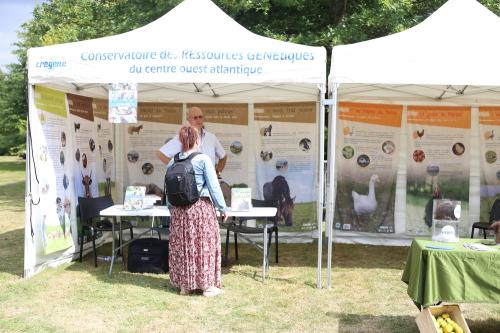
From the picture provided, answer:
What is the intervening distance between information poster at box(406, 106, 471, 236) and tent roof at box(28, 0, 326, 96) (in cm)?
267

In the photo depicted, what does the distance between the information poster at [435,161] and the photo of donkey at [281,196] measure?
1.60 metres

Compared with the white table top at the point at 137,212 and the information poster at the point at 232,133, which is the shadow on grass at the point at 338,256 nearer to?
the information poster at the point at 232,133

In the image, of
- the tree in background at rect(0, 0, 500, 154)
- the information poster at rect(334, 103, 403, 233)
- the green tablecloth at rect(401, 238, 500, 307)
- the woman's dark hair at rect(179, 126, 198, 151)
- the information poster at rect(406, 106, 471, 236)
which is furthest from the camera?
the tree in background at rect(0, 0, 500, 154)

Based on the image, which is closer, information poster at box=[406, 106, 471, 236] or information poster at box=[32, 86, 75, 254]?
information poster at box=[32, 86, 75, 254]

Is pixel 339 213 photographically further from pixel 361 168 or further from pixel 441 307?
pixel 441 307

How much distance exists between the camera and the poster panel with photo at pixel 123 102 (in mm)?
4996

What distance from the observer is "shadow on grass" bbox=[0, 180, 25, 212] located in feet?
38.6

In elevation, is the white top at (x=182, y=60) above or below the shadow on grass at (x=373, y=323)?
above

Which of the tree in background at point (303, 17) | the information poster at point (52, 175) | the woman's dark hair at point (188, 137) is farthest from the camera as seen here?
the tree in background at point (303, 17)

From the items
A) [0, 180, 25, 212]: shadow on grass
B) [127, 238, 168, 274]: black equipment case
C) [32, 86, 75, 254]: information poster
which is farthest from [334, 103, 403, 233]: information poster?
[0, 180, 25, 212]: shadow on grass

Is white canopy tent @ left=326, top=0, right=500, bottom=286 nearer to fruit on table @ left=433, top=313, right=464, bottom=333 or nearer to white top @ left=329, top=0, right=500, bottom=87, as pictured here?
white top @ left=329, top=0, right=500, bottom=87

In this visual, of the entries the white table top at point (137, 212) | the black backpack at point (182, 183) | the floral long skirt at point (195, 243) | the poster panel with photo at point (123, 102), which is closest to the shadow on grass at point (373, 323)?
the floral long skirt at point (195, 243)

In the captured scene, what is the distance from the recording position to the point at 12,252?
6.65 metres

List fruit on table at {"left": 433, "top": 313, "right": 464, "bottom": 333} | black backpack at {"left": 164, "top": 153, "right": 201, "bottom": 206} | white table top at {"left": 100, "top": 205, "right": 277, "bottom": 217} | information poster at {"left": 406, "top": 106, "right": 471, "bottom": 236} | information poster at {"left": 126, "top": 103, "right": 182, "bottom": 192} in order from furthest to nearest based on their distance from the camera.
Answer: information poster at {"left": 126, "top": 103, "right": 182, "bottom": 192}
information poster at {"left": 406, "top": 106, "right": 471, "bottom": 236}
white table top at {"left": 100, "top": 205, "right": 277, "bottom": 217}
black backpack at {"left": 164, "top": 153, "right": 201, "bottom": 206}
fruit on table at {"left": 433, "top": 313, "right": 464, "bottom": 333}
